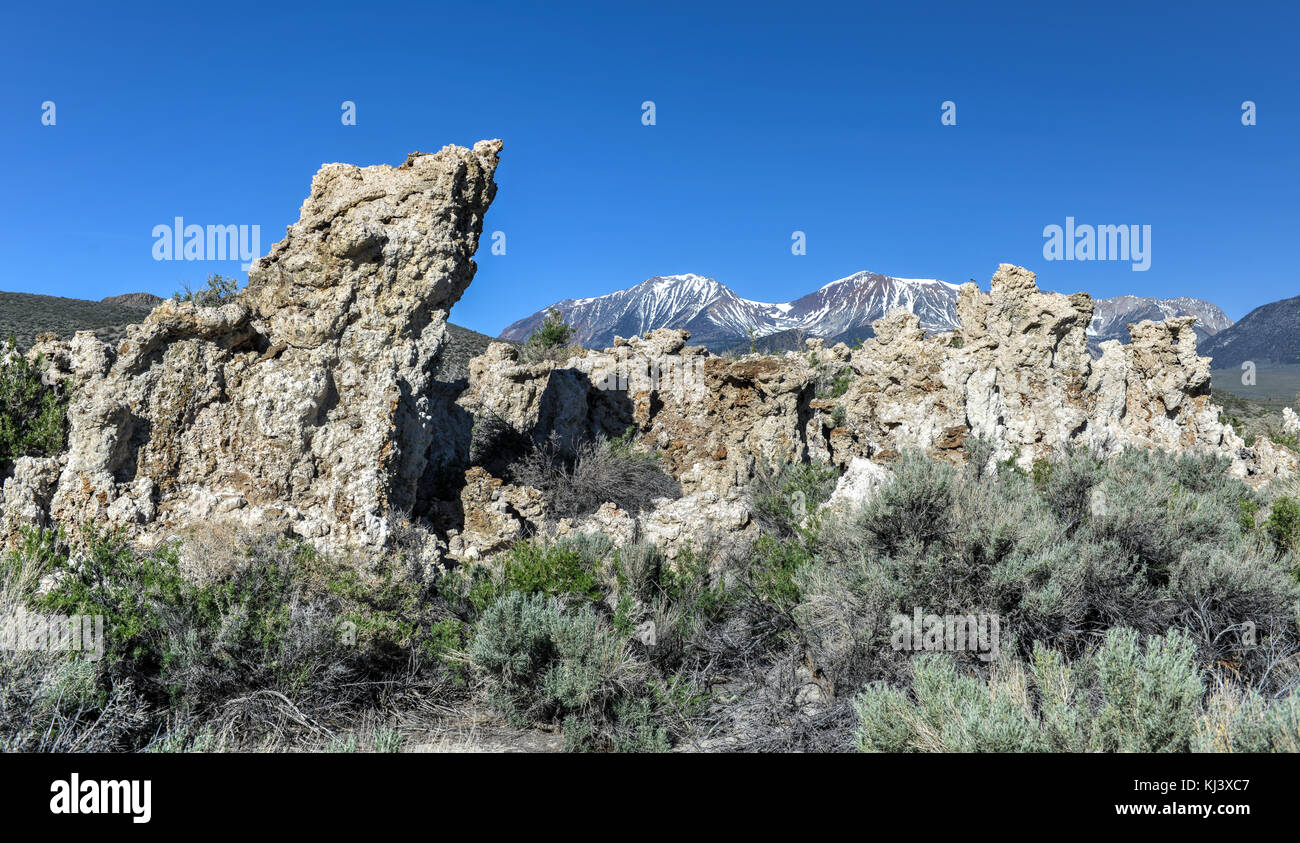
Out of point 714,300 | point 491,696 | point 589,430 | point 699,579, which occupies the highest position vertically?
point 714,300

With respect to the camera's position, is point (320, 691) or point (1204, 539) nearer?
point (320, 691)

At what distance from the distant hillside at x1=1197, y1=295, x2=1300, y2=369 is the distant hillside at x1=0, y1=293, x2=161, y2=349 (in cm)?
14819

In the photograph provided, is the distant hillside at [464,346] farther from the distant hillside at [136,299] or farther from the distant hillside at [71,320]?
the distant hillside at [136,299]

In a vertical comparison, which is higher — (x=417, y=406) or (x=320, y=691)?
(x=417, y=406)

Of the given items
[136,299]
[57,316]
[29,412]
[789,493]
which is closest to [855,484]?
[789,493]

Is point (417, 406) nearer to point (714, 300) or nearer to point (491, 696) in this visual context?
point (491, 696)

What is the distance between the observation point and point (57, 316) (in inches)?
1200

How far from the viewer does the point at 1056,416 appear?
9.68m

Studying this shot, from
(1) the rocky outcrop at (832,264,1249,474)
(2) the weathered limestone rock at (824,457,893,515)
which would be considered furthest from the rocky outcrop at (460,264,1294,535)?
(2) the weathered limestone rock at (824,457,893,515)

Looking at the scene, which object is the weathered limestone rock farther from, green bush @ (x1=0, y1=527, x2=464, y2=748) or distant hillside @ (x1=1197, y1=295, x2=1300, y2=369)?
distant hillside @ (x1=1197, y1=295, x2=1300, y2=369)

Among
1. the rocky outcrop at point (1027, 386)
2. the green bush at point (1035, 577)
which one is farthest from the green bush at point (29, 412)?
the rocky outcrop at point (1027, 386)

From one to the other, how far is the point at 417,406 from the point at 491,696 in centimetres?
275
